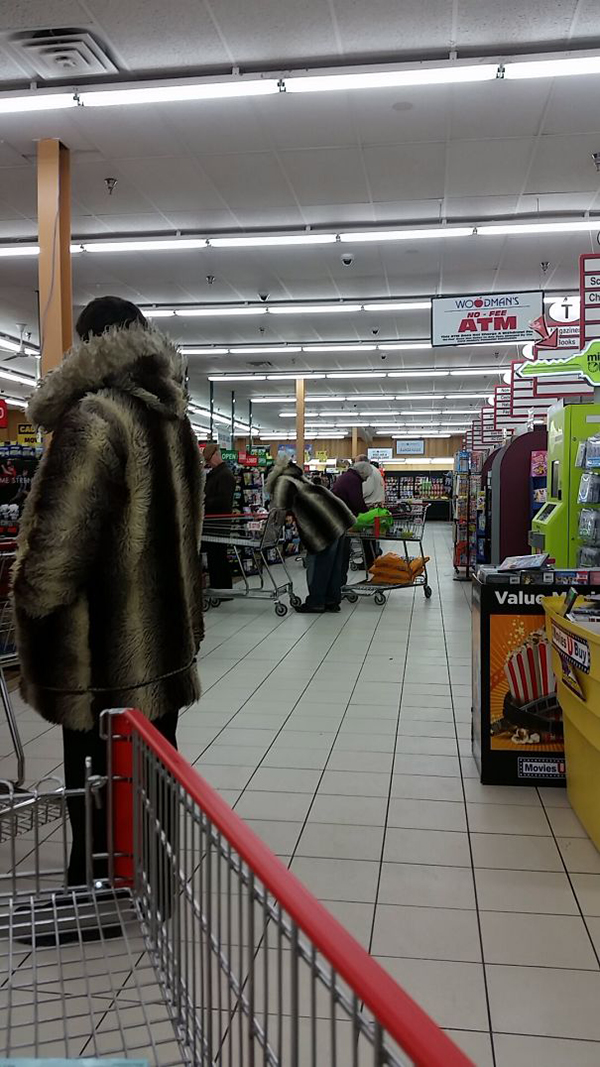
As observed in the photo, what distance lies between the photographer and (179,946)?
46.3 inches

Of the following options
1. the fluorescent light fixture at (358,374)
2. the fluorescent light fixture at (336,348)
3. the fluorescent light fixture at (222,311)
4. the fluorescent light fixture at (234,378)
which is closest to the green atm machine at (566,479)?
the fluorescent light fixture at (222,311)

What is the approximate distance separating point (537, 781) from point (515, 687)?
1.41ft

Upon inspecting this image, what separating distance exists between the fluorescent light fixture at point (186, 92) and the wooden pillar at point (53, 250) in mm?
1256

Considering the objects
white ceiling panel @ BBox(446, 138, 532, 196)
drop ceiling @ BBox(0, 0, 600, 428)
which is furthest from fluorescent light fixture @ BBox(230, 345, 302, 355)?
white ceiling panel @ BBox(446, 138, 532, 196)

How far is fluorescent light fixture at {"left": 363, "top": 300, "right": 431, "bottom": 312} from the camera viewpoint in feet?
39.5

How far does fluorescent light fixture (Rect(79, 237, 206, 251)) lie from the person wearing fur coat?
24.3ft

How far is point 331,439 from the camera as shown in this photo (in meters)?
41.8

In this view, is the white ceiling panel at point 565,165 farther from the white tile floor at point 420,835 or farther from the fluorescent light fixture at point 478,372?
the fluorescent light fixture at point 478,372

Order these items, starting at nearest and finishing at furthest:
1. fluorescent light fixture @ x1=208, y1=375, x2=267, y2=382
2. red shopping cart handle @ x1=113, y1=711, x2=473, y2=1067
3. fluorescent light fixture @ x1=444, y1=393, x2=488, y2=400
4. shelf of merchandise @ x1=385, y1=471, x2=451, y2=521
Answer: red shopping cart handle @ x1=113, y1=711, x2=473, y2=1067 < fluorescent light fixture @ x1=208, y1=375, x2=267, y2=382 < fluorescent light fixture @ x1=444, y1=393, x2=488, y2=400 < shelf of merchandise @ x1=385, y1=471, x2=451, y2=521

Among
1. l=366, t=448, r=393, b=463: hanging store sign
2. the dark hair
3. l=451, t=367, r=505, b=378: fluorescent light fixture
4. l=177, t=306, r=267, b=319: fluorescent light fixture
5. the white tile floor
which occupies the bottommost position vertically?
the white tile floor

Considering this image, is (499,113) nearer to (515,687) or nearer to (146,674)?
(515,687)

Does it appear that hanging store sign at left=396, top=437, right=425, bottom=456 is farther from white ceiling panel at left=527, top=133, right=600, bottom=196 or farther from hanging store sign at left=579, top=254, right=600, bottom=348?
hanging store sign at left=579, top=254, right=600, bottom=348

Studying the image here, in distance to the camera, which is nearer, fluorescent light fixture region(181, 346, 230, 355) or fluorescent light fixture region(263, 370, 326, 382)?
fluorescent light fixture region(181, 346, 230, 355)

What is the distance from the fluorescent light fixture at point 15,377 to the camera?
19047 millimetres
